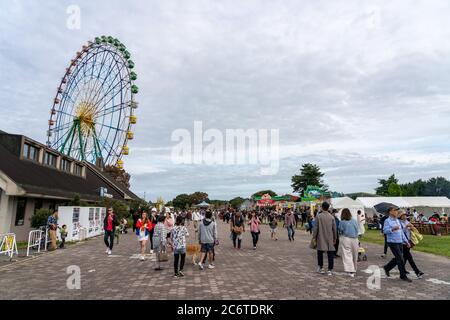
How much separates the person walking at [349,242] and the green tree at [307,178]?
74699 mm

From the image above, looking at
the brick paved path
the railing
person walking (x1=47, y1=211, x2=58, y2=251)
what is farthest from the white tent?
the railing

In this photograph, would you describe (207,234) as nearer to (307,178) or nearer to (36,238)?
(36,238)

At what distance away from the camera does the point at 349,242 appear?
27.2ft

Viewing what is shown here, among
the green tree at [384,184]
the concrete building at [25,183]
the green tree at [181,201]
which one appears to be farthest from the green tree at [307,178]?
the concrete building at [25,183]

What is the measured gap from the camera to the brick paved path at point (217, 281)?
6.46 m

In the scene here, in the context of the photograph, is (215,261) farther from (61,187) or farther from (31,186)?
(61,187)

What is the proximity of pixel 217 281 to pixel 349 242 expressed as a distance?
3425mm

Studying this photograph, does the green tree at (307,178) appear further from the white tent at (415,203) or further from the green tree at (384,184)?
the white tent at (415,203)

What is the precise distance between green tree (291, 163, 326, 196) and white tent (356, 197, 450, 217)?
45.3 m

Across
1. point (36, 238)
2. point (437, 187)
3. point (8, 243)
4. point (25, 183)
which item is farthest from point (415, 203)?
point (437, 187)

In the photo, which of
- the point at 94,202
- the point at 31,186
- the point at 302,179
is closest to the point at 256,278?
the point at 31,186

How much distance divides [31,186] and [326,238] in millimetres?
13353
